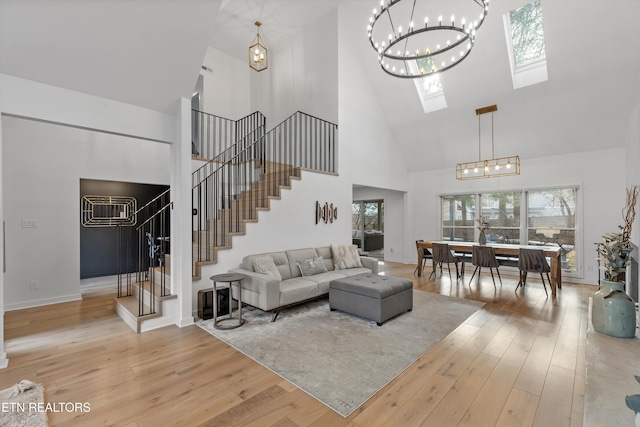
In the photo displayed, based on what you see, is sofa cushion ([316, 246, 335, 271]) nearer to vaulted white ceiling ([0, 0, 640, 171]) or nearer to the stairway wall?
the stairway wall

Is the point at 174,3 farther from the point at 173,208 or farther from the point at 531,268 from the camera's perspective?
the point at 531,268

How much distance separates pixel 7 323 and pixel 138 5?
14.0 feet

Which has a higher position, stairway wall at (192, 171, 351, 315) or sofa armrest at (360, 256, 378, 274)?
stairway wall at (192, 171, 351, 315)

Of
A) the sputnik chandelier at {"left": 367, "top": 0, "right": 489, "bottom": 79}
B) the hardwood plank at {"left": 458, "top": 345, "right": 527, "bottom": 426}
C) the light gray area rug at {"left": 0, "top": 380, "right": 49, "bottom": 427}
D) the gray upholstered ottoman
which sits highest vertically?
the sputnik chandelier at {"left": 367, "top": 0, "right": 489, "bottom": 79}

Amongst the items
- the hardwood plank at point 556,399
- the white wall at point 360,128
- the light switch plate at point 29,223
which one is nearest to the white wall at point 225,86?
the white wall at point 360,128

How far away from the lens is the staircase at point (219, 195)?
3928 mm

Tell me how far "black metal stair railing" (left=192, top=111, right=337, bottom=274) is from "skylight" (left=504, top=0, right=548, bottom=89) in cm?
364

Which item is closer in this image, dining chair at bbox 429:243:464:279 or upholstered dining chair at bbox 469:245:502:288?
upholstered dining chair at bbox 469:245:502:288

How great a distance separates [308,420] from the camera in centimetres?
196

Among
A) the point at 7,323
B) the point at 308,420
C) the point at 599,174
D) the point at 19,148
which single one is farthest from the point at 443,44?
the point at 7,323

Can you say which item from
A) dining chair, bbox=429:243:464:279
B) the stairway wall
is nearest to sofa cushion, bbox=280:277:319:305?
the stairway wall

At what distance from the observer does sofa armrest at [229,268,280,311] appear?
12.0 feet

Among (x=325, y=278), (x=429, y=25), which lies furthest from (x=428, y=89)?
(x=325, y=278)

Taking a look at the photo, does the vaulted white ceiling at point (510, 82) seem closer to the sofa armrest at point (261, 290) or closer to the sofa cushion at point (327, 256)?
the sofa cushion at point (327, 256)
